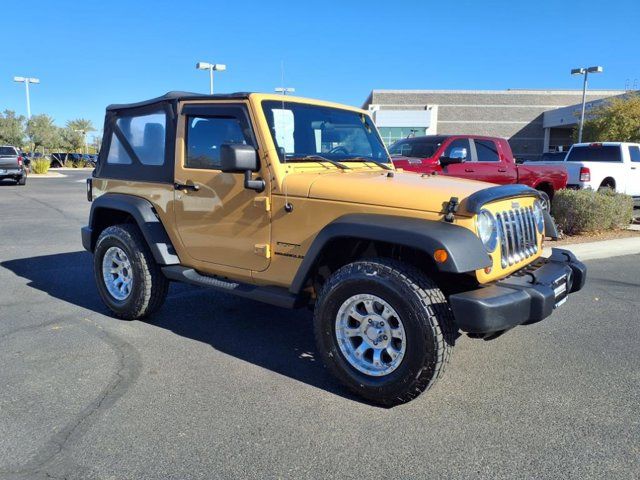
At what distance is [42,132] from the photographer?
48.8m

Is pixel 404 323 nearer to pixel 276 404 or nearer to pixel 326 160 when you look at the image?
pixel 276 404

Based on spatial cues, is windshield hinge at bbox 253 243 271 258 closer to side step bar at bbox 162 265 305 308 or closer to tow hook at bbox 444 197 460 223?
side step bar at bbox 162 265 305 308

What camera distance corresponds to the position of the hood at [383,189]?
315 cm

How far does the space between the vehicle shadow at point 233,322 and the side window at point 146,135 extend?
4.94ft

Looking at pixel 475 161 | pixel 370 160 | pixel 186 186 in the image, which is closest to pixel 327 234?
pixel 370 160

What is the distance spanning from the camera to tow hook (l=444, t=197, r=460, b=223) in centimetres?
301

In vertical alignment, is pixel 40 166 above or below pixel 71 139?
below

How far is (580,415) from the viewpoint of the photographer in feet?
10.1

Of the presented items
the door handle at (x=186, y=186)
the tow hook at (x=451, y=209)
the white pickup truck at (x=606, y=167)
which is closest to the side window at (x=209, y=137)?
the door handle at (x=186, y=186)

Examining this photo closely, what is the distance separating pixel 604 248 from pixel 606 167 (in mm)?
5640

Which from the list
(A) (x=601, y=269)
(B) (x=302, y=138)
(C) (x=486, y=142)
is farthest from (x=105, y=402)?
(C) (x=486, y=142)

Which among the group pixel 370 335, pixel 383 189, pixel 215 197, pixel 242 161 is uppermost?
pixel 242 161

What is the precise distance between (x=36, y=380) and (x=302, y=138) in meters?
2.56

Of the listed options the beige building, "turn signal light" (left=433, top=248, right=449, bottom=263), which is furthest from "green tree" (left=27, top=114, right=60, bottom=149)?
"turn signal light" (left=433, top=248, right=449, bottom=263)
